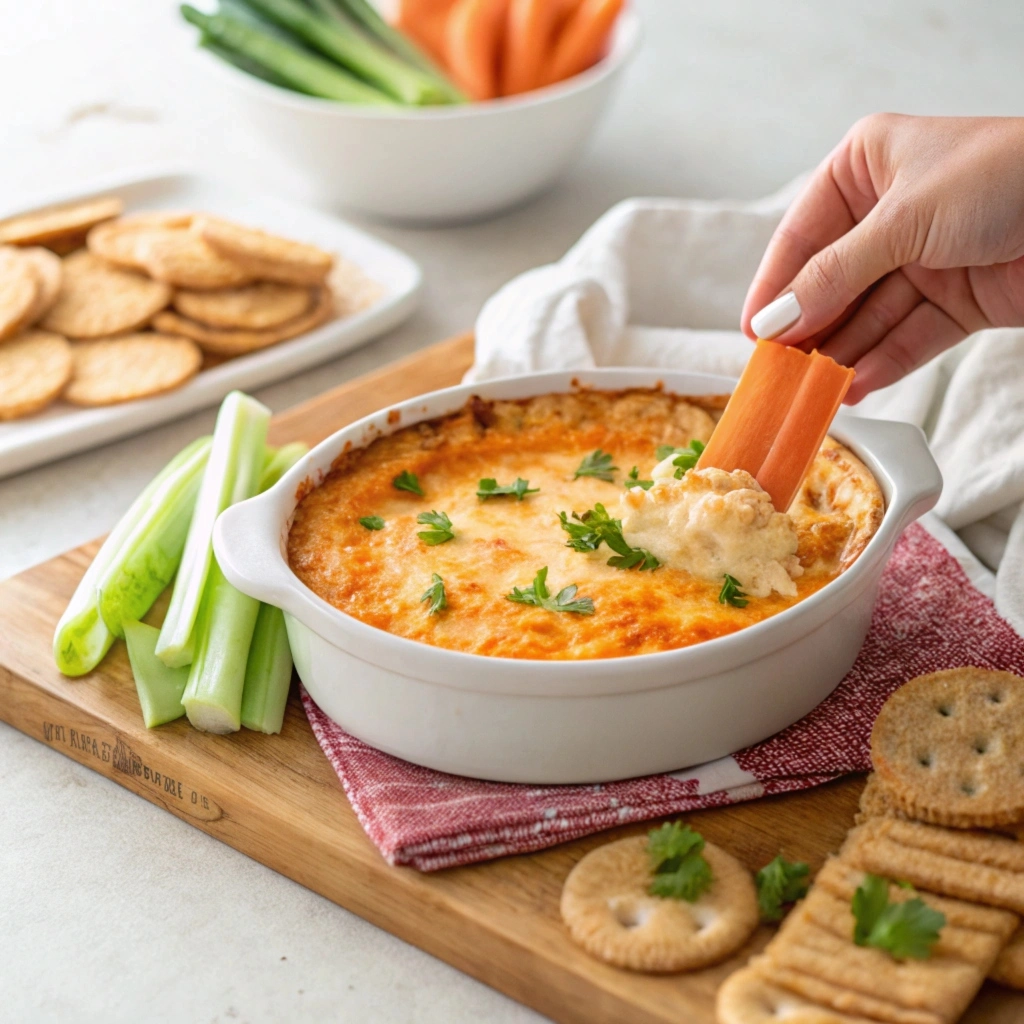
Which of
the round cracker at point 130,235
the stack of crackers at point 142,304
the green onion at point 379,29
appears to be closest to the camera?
the stack of crackers at point 142,304

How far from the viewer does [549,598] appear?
2.49 metres

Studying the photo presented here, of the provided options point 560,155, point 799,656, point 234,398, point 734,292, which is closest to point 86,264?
point 234,398

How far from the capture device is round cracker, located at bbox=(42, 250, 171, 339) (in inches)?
157

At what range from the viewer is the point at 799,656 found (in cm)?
242

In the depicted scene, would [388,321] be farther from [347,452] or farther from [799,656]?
[799,656]

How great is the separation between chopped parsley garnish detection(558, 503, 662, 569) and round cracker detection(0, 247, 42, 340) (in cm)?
201

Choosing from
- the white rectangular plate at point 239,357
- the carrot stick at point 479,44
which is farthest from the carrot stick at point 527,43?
the white rectangular plate at point 239,357

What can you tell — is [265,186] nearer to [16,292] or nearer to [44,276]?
[44,276]

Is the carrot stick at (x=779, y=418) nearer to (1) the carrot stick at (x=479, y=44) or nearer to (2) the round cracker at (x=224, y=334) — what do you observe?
(2) the round cracker at (x=224, y=334)

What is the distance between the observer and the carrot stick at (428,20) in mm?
5055

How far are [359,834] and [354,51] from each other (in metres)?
3.27

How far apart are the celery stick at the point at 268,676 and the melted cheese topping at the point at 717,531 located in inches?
29.1

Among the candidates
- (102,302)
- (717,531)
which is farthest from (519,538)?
(102,302)

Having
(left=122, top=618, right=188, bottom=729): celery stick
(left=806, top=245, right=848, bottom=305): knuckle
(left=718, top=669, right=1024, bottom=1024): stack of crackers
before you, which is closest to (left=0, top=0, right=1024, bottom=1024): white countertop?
(left=122, top=618, right=188, bottom=729): celery stick
